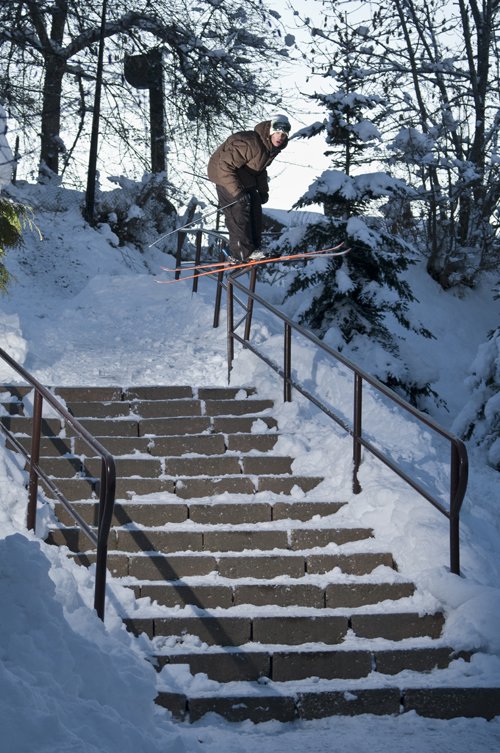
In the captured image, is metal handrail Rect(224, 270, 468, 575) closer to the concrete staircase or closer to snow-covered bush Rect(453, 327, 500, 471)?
the concrete staircase

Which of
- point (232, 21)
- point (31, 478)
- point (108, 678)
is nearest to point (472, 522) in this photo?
point (31, 478)

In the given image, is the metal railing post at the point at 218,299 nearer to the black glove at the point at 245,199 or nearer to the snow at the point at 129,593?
the snow at the point at 129,593

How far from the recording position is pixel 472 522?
8.09 m

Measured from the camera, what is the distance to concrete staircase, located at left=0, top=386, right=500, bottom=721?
5.80m

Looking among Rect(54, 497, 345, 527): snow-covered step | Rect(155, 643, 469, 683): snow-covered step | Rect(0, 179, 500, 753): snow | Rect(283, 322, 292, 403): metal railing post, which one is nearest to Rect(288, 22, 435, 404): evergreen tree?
Rect(0, 179, 500, 753): snow

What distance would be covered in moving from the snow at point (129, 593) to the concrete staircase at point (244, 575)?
0.38ft

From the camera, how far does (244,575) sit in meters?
6.94

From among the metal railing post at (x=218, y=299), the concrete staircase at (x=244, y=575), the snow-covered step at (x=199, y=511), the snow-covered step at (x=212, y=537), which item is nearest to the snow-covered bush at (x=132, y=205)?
the metal railing post at (x=218, y=299)

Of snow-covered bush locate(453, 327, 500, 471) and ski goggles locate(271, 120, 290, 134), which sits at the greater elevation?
ski goggles locate(271, 120, 290, 134)

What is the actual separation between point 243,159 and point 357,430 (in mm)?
3903

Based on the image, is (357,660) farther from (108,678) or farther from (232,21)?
(232,21)

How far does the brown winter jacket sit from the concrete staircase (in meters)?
2.77

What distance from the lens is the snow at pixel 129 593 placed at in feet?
14.0

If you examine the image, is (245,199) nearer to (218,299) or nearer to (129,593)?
(218,299)
